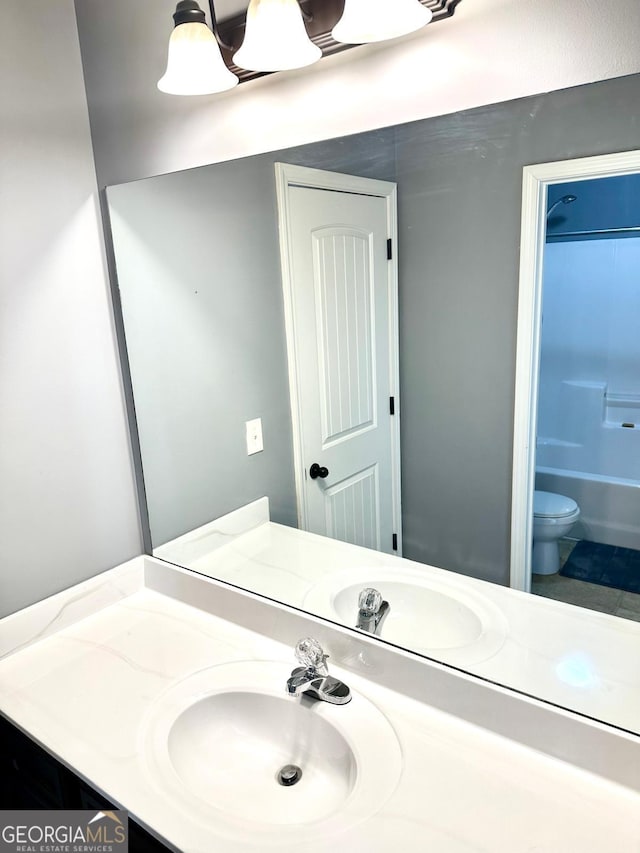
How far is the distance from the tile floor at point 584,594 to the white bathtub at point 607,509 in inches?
1.9

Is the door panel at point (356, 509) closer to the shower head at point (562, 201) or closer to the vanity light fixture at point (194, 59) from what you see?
the shower head at point (562, 201)

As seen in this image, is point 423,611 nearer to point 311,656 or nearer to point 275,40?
point 311,656

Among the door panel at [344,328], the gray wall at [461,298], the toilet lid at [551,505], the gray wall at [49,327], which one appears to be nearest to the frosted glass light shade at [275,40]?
the gray wall at [461,298]

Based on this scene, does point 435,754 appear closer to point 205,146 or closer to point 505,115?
point 505,115

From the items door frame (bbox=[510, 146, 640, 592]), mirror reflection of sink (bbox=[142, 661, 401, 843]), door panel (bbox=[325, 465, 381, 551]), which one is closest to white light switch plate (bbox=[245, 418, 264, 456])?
door panel (bbox=[325, 465, 381, 551])

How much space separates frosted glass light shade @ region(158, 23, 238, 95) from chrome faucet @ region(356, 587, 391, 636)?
104 cm

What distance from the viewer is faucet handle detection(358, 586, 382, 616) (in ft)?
4.02

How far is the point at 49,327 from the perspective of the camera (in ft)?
4.40

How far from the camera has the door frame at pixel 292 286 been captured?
112 centimetres

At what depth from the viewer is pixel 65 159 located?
134 centimetres

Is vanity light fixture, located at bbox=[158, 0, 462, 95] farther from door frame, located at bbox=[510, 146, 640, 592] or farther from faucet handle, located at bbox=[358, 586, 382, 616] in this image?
faucet handle, located at bbox=[358, 586, 382, 616]

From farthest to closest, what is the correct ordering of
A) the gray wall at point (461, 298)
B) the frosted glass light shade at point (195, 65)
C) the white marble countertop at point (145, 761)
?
the frosted glass light shade at point (195, 65), the gray wall at point (461, 298), the white marble countertop at point (145, 761)

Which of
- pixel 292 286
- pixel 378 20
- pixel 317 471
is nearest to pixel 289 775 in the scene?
pixel 317 471

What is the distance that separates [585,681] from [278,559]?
2.29 ft
